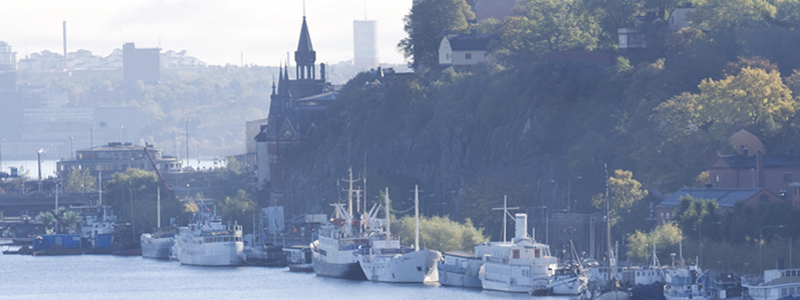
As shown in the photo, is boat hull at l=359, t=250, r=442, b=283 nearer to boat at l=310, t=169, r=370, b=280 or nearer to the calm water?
the calm water

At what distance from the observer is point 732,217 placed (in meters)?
117

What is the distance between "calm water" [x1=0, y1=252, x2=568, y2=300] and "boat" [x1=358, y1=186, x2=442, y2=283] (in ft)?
3.90

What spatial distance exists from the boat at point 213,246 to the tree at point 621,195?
40.5 meters

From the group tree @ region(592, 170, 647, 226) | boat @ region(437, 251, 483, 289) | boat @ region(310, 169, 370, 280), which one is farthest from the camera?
boat @ region(310, 169, 370, 280)

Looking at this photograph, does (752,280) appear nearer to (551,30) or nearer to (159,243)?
(551,30)

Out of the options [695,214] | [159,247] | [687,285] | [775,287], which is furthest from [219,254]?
[775,287]

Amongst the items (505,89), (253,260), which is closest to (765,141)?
(505,89)

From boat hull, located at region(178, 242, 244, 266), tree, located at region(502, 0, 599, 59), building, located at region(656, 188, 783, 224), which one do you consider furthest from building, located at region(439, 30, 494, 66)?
building, located at region(656, 188, 783, 224)

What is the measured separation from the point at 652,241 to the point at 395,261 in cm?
2029

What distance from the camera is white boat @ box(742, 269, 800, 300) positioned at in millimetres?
96188

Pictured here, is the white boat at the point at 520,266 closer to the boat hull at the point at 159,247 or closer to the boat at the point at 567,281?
the boat at the point at 567,281

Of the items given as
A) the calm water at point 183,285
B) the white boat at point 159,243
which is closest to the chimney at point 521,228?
the calm water at point 183,285

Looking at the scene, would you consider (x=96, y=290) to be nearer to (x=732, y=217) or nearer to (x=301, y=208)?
(x=732, y=217)

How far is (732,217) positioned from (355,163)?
77213 mm
